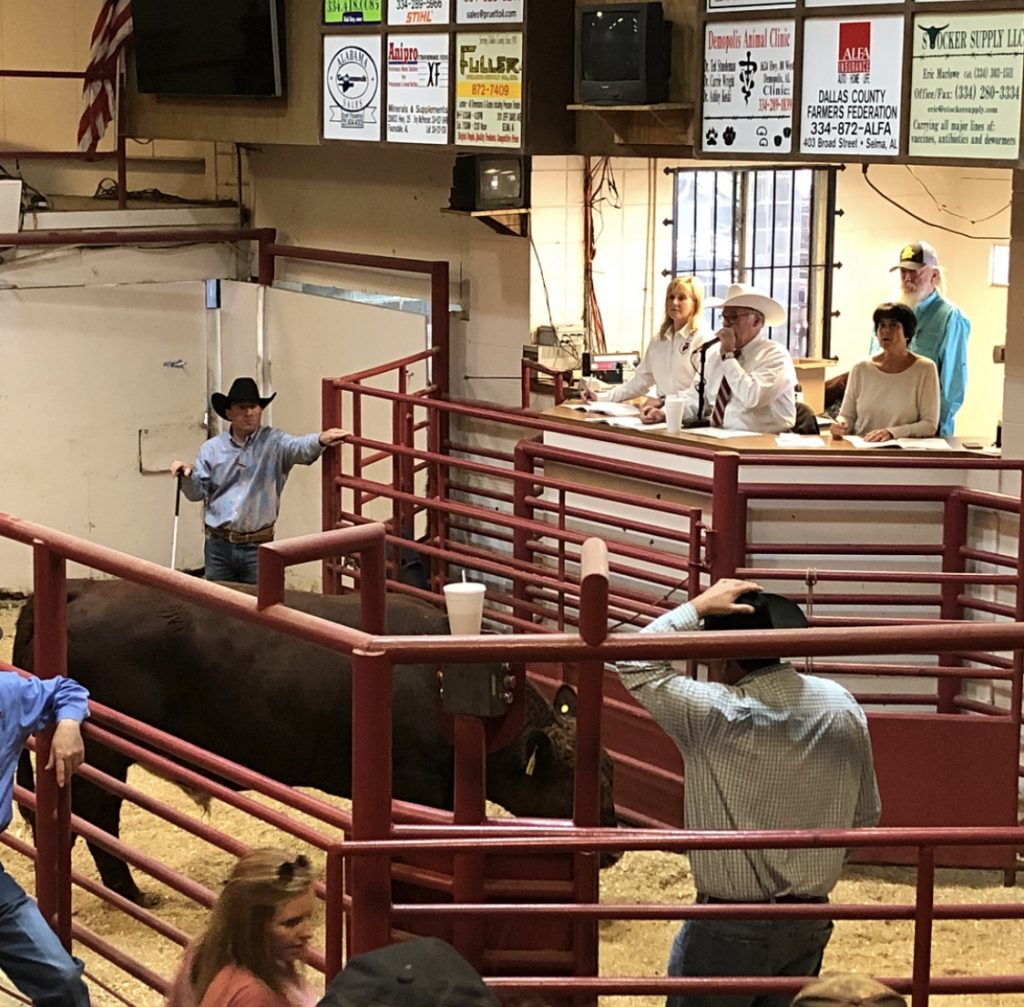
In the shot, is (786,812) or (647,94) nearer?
(786,812)

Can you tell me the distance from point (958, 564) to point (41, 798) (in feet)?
14.2

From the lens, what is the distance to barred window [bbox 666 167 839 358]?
11.9 metres

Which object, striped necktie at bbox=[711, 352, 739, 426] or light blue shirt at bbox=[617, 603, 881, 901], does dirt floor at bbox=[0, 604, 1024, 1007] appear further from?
striped necktie at bbox=[711, 352, 739, 426]

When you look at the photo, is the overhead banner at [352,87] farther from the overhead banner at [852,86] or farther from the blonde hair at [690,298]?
the overhead banner at [852,86]

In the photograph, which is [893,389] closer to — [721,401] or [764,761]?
[721,401]

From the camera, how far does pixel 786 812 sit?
12.4 feet

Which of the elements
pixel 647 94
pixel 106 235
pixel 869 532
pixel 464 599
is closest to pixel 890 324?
pixel 869 532

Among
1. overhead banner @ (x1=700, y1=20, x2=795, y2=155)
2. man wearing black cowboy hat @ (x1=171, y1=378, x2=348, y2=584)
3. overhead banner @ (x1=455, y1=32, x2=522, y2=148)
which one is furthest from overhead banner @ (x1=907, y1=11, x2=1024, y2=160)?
man wearing black cowboy hat @ (x1=171, y1=378, x2=348, y2=584)

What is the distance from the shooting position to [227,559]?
828 centimetres

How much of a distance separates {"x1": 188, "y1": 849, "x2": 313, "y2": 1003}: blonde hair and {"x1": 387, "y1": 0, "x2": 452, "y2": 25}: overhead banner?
660 cm

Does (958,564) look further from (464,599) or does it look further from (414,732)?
(464,599)

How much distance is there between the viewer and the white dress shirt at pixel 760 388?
315 inches

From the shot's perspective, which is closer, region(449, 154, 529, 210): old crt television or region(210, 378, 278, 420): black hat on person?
region(210, 378, 278, 420): black hat on person

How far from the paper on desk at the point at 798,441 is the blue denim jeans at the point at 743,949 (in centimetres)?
401
